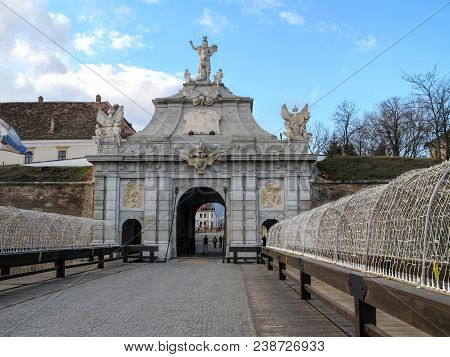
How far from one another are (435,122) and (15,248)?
114 feet

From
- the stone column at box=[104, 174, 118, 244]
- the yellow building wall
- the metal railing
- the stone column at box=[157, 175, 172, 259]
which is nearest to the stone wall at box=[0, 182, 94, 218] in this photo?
the stone column at box=[104, 174, 118, 244]

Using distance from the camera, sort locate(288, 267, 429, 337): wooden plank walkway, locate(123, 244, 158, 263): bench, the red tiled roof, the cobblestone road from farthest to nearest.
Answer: the red tiled roof → locate(123, 244, 158, 263): bench → the cobblestone road → locate(288, 267, 429, 337): wooden plank walkway

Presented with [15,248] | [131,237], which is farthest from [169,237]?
[15,248]

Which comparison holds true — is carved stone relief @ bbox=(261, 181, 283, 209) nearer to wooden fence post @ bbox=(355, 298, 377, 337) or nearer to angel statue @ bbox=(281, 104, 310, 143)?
angel statue @ bbox=(281, 104, 310, 143)

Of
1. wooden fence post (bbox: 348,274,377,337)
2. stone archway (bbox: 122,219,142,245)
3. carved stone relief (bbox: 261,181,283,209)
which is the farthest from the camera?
stone archway (bbox: 122,219,142,245)

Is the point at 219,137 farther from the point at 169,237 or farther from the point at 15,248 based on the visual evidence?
the point at 15,248

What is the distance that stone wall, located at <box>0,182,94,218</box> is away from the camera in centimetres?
3322

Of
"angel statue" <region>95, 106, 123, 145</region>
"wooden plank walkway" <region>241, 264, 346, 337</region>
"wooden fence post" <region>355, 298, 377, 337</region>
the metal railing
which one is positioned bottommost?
"wooden plank walkway" <region>241, 264, 346, 337</region>

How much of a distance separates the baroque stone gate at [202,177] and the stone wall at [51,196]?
361 cm

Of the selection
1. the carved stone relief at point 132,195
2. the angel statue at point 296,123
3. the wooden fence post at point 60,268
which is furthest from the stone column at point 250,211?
the wooden fence post at point 60,268

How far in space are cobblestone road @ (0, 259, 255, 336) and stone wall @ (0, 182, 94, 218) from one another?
62.7 feet

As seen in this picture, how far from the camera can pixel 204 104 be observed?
3195cm

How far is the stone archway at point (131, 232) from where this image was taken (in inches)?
1235
